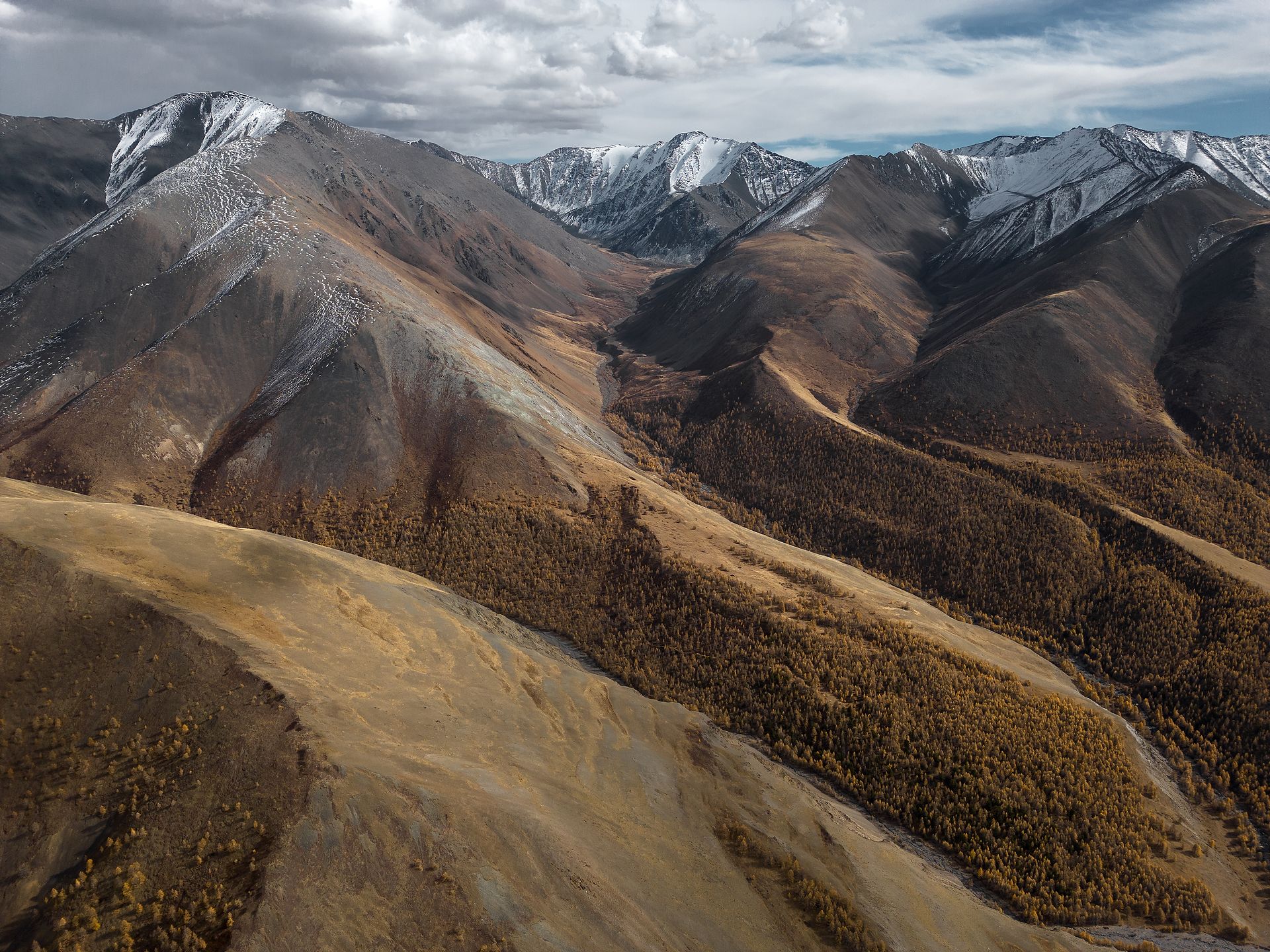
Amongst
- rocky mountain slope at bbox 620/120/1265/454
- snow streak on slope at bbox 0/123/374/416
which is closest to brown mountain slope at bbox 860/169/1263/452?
rocky mountain slope at bbox 620/120/1265/454

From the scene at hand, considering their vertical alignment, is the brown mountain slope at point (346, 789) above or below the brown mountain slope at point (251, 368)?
below

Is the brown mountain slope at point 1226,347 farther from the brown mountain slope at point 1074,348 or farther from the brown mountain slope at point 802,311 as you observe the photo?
the brown mountain slope at point 802,311

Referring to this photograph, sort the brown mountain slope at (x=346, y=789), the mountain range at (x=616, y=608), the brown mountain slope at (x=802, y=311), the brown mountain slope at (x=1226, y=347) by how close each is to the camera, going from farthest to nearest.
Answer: the brown mountain slope at (x=802, y=311)
the brown mountain slope at (x=1226, y=347)
the mountain range at (x=616, y=608)
the brown mountain slope at (x=346, y=789)

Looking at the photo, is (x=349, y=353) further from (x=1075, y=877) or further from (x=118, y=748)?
(x=1075, y=877)

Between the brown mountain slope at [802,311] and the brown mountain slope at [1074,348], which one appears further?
the brown mountain slope at [802,311]

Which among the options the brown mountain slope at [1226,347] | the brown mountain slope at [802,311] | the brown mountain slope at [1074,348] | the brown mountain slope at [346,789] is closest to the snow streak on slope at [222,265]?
the brown mountain slope at [346,789]

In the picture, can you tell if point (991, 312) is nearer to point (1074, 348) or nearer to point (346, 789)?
point (1074, 348)
